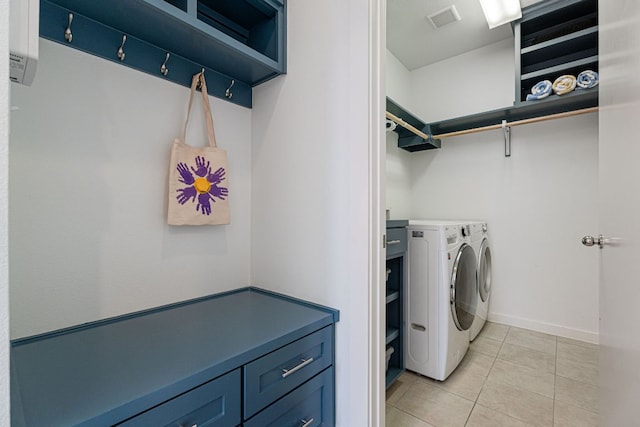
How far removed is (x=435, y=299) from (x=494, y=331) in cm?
124

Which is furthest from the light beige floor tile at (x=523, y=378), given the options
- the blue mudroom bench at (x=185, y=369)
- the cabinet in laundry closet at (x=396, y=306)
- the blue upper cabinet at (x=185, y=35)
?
the blue upper cabinet at (x=185, y=35)

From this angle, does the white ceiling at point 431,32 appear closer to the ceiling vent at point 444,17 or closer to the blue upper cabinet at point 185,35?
the ceiling vent at point 444,17

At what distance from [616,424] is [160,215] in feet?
5.50

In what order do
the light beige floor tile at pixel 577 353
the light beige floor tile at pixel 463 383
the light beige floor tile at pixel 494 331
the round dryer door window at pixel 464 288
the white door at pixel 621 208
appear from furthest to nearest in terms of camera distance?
the light beige floor tile at pixel 494 331
the light beige floor tile at pixel 577 353
the round dryer door window at pixel 464 288
the light beige floor tile at pixel 463 383
the white door at pixel 621 208

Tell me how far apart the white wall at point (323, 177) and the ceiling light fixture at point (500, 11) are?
1.56 meters

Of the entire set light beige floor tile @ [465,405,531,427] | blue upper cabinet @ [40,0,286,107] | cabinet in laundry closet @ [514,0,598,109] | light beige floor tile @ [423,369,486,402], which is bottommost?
light beige floor tile @ [465,405,531,427]

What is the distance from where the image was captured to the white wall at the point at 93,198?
35.4 inches

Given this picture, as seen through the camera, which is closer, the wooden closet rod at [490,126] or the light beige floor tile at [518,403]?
the light beige floor tile at [518,403]

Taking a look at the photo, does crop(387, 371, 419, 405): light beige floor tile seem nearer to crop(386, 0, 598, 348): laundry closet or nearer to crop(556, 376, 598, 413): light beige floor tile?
crop(556, 376, 598, 413): light beige floor tile

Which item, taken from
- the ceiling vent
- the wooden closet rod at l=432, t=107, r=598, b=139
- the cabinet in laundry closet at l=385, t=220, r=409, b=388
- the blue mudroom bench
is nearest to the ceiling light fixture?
the ceiling vent

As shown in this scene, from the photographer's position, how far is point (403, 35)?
94.0 inches

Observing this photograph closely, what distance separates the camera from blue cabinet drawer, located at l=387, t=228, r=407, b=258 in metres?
1.56

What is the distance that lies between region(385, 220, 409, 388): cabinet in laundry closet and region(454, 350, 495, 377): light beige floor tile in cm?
48

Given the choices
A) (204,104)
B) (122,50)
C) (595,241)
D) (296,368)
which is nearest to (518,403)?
(595,241)
